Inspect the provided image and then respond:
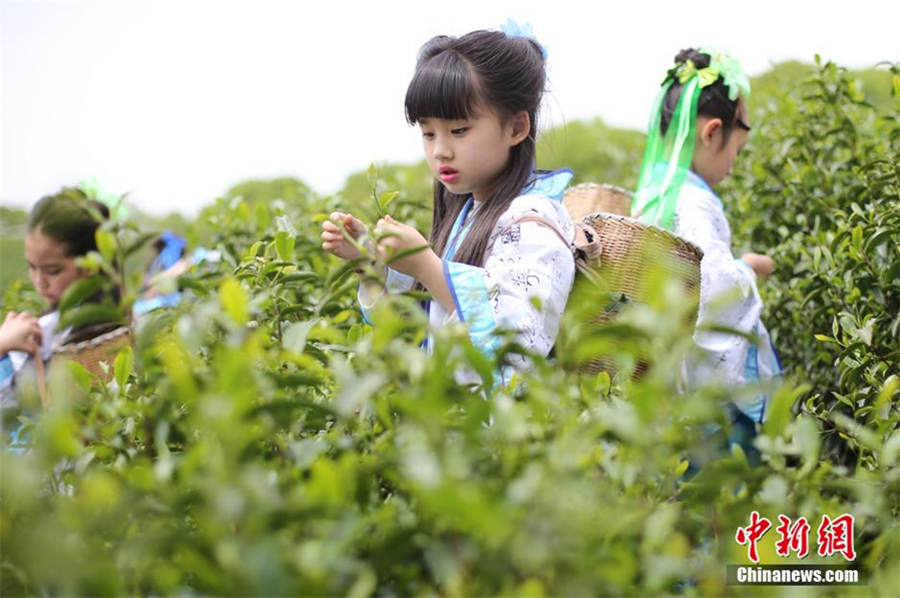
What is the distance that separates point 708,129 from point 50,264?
6.01 feet

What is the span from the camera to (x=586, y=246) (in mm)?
1825

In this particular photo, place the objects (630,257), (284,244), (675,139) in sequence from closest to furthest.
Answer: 1. (284,244)
2. (630,257)
3. (675,139)

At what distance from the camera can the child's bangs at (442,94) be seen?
1.83 meters

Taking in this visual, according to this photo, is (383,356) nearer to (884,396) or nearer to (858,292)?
(884,396)

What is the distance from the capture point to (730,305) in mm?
2131

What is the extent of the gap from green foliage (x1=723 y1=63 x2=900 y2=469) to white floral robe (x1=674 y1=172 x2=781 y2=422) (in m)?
0.10

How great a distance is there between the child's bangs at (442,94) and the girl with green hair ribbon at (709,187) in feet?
2.05

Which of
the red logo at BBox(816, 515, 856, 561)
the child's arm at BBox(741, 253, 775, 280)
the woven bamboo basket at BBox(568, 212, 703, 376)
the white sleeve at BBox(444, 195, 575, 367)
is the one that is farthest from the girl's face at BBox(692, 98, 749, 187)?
the red logo at BBox(816, 515, 856, 561)

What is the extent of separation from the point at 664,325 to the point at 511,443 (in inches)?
7.3

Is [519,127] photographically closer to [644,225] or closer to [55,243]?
[644,225]

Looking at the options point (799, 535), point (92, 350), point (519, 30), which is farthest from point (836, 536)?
point (92, 350)

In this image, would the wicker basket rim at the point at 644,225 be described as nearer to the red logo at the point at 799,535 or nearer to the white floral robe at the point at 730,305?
the white floral robe at the point at 730,305

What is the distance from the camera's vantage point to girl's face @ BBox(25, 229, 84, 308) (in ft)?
8.61

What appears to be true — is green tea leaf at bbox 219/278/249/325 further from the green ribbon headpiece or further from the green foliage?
the green ribbon headpiece
